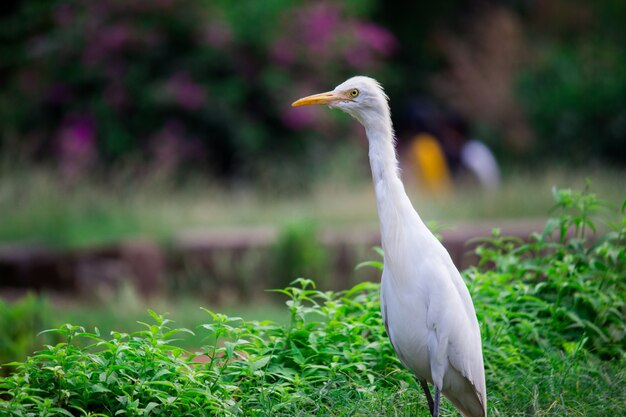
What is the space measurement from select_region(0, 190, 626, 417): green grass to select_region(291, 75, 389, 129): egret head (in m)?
0.85

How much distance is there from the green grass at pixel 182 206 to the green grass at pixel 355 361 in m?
3.49

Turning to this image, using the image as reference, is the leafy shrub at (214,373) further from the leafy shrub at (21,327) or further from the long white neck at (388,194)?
the leafy shrub at (21,327)

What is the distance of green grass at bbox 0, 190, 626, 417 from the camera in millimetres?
3395

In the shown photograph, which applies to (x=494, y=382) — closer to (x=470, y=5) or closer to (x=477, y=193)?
(x=477, y=193)

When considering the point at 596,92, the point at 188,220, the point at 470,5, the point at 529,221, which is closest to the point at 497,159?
the point at 596,92

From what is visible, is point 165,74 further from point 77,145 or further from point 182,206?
point 182,206

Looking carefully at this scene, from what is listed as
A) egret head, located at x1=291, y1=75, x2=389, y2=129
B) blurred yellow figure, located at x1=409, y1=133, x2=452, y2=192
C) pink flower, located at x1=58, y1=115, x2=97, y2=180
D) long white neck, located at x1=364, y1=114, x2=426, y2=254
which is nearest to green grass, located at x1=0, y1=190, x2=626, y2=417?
long white neck, located at x1=364, y1=114, x2=426, y2=254

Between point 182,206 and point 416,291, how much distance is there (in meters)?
6.56

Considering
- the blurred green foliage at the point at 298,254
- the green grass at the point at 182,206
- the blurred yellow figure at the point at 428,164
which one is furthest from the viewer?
the blurred yellow figure at the point at 428,164

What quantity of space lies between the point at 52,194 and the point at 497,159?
9.61 m

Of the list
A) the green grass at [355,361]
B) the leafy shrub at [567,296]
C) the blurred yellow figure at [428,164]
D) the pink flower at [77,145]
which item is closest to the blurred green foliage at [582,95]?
the blurred yellow figure at [428,164]

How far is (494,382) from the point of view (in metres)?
4.14

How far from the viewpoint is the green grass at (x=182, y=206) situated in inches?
341

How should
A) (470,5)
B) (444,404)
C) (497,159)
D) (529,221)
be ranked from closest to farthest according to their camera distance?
(444,404) → (529,221) → (497,159) → (470,5)
